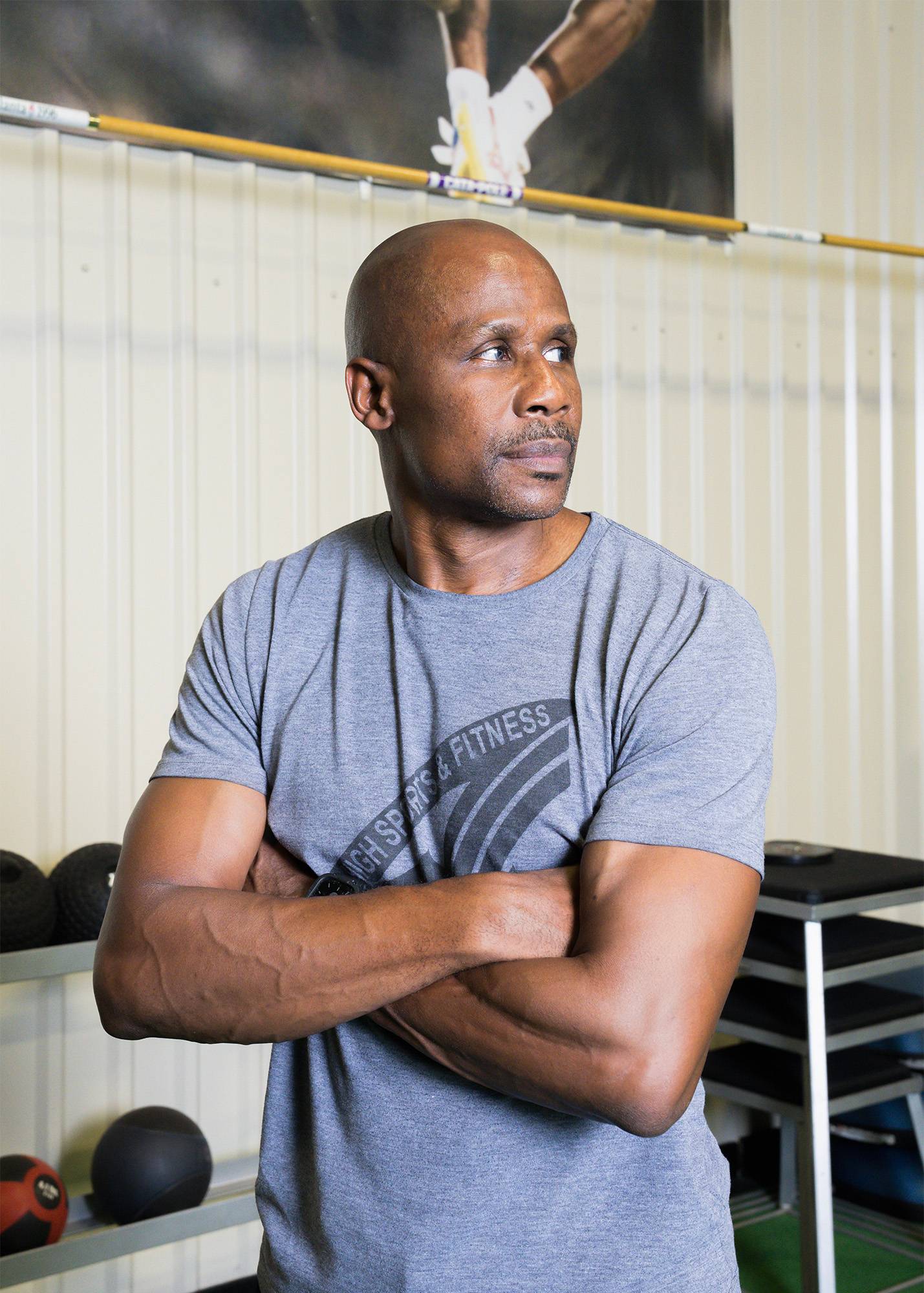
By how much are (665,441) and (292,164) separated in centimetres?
144

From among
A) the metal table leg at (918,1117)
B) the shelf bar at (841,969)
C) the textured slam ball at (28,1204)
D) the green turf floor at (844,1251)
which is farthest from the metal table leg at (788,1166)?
the textured slam ball at (28,1204)

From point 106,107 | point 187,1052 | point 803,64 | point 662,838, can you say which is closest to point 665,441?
point 803,64

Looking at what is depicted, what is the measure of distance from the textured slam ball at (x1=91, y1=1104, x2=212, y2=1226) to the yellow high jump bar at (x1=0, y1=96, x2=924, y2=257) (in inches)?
84.7

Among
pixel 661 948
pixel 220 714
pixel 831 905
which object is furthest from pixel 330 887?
pixel 831 905

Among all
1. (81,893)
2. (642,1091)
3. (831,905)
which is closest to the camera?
(642,1091)

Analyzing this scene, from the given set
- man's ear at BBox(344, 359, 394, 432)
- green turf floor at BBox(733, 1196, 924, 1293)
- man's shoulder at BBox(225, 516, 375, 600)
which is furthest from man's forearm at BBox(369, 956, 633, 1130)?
green turf floor at BBox(733, 1196, 924, 1293)

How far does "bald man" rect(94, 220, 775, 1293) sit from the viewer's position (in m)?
1.17

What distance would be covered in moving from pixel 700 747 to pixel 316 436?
2281mm

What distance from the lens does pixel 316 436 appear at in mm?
3309

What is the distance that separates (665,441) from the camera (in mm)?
3838

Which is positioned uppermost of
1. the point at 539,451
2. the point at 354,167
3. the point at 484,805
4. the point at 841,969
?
the point at 354,167

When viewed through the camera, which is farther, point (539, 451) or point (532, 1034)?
point (539, 451)

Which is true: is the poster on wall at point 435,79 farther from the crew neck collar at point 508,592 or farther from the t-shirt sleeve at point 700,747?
the t-shirt sleeve at point 700,747

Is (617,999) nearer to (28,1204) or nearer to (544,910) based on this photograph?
(544,910)
